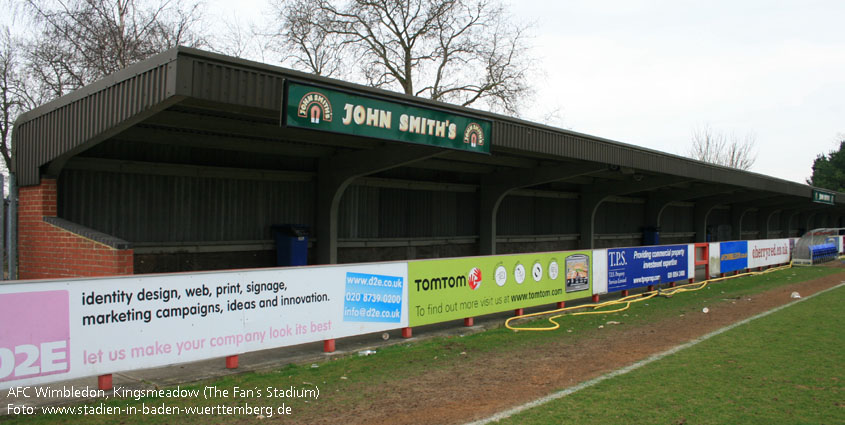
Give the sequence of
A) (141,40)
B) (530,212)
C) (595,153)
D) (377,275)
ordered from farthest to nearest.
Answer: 1. (141,40)
2. (530,212)
3. (595,153)
4. (377,275)

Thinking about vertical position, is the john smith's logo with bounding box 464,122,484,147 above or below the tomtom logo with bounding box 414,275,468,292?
above

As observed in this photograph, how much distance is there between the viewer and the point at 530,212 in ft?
72.1

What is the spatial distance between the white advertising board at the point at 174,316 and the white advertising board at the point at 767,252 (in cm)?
1897

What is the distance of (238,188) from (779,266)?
78.8ft

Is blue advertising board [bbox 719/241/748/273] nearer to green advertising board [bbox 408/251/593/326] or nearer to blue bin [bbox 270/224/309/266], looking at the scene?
green advertising board [bbox 408/251/593/326]

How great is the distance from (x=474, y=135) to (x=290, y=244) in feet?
15.9

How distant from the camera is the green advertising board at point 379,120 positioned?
9.09 meters

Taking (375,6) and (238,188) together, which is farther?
(375,6)

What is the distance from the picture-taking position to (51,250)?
968 cm

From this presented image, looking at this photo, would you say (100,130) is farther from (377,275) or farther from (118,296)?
(377,275)

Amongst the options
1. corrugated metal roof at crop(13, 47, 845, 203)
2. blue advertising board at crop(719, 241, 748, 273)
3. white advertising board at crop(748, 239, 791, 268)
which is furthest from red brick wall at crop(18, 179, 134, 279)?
white advertising board at crop(748, 239, 791, 268)

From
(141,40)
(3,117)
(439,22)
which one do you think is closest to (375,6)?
(439,22)

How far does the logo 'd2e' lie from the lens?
19.2ft

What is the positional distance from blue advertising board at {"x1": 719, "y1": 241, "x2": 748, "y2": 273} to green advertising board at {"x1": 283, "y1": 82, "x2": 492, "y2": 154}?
12.7 metres
